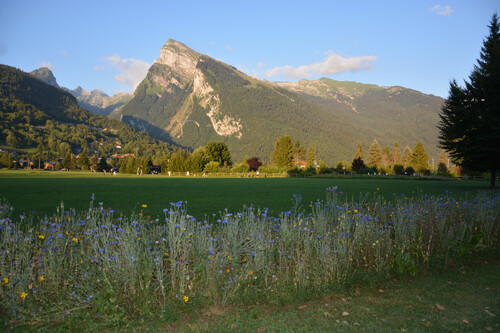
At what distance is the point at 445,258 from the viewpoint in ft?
20.7

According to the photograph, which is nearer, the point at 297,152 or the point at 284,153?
the point at 284,153

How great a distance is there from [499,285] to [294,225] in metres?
3.45

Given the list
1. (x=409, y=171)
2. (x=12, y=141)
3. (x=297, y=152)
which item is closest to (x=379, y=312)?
(x=409, y=171)

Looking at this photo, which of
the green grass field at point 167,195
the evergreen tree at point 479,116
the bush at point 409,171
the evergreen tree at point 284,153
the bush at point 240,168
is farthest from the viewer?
the evergreen tree at point 284,153

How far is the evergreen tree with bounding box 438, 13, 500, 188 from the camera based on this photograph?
27156 mm

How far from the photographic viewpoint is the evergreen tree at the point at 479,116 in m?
27.2

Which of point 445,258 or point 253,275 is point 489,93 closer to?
point 445,258

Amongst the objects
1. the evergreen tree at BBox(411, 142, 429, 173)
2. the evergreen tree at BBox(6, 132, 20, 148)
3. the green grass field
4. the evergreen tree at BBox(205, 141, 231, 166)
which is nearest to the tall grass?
the green grass field

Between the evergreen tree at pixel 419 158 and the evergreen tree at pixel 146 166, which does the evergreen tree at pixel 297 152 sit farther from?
the evergreen tree at pixel 146 166

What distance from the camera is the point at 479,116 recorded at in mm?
28844

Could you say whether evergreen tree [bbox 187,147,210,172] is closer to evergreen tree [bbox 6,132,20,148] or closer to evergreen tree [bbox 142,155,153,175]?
evergreen tree [bbox 142,155,153,175]

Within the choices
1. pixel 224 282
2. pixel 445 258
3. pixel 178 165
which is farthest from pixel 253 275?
pixel 178 165

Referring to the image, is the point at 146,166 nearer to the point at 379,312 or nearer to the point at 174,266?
the point at 174,266

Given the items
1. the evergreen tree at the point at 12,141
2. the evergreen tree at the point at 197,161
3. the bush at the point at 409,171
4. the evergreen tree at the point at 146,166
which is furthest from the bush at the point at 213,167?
the evergreen tree at the point at 12,141
